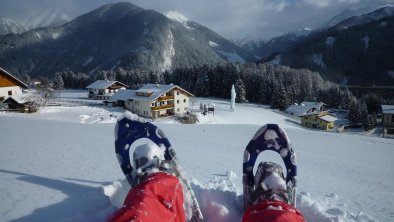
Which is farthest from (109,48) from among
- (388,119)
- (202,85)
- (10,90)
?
(388,119)

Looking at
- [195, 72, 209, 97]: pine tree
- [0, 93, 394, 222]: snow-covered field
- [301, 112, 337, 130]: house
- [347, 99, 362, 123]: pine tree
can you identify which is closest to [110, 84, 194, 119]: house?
[301, 112, 337, 130]: house

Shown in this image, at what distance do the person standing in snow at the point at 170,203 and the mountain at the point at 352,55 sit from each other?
105 m

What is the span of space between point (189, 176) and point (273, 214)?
2532 millimetres

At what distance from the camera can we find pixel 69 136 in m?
7.98

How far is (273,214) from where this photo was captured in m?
2.39

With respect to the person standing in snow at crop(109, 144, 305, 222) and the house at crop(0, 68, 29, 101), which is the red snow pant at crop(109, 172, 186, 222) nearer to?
the person standing in snow at crop(109, 144, 305, 222)

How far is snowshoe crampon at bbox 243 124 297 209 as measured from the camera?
330 centimetres

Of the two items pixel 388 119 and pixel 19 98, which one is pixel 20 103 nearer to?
pixel 19 98

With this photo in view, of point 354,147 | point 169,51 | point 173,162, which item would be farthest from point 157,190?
point 169,51

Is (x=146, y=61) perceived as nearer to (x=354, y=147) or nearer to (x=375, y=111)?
(x=375, y=111)

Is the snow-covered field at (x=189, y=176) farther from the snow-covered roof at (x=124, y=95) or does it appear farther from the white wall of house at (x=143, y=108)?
the snow-covered roof at (x=124, y=95)

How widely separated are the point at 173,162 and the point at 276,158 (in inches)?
141

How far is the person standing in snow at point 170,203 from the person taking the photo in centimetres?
220

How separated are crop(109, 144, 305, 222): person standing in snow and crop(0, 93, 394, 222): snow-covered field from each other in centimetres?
54
